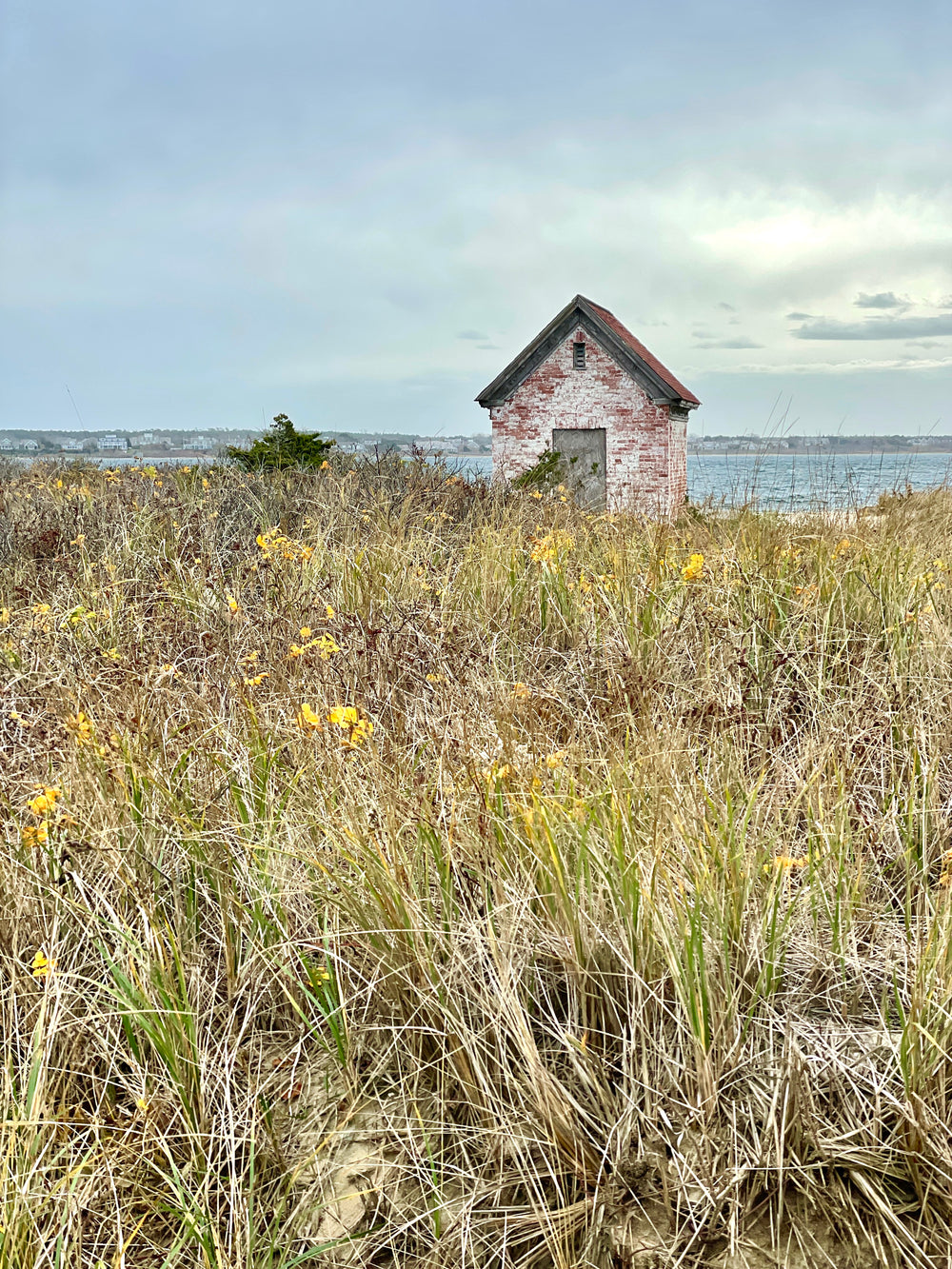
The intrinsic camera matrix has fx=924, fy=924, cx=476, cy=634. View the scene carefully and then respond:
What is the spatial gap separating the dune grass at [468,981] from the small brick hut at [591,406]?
60.0 ft

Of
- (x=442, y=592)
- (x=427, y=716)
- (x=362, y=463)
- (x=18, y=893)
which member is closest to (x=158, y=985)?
(x=18, y=893)

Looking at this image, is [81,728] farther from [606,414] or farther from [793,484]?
[606,414]

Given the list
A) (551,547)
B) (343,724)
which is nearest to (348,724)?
(343,724)

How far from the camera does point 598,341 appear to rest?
72.0 feet

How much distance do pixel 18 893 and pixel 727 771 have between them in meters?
2.42

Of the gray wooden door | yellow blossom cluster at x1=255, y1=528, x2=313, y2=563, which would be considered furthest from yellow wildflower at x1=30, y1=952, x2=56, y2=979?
the gray wooden door

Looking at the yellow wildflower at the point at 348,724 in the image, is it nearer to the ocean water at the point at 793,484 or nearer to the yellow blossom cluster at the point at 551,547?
the yellow blossom cluster at the point at 551,547

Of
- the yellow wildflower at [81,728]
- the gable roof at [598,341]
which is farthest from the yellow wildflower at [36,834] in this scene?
the gable roof at [598,341]

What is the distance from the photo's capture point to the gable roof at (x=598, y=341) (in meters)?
21.6

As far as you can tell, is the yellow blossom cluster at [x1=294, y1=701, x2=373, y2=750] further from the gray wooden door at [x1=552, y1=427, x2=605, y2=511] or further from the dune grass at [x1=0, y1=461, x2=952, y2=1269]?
the gray wooden door at [x1=552, y1=427, x2=605, y2=511]

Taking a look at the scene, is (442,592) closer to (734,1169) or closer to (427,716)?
(427,716)

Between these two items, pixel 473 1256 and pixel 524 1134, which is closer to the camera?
pixel 473 1256

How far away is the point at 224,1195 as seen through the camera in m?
2.38

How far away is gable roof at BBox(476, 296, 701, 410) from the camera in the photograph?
2156 centimetres
